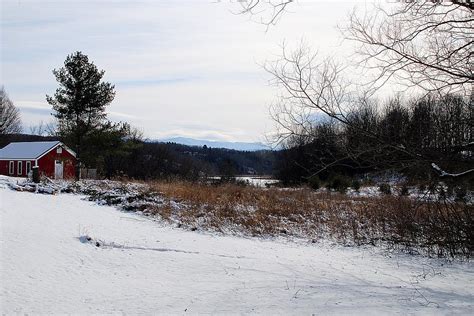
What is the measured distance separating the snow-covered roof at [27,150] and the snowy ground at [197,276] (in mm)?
33830

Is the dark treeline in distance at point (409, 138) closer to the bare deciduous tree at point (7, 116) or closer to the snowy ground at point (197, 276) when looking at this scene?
the snowy ground at point (197, 276)

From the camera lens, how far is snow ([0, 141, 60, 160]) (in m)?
41.7

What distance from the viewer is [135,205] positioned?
14.9 metres

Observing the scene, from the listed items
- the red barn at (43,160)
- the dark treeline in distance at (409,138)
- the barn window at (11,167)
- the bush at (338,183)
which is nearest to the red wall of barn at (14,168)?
the red barn at (43,160)

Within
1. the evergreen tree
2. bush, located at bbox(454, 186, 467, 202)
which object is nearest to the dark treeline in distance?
bush, located at bbox(454, 186, 467, 202)

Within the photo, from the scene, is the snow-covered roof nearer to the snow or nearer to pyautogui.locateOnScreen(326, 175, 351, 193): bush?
the snow

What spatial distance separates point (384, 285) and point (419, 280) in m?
1.02

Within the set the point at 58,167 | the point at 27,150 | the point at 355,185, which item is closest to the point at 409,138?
the point at 355,185

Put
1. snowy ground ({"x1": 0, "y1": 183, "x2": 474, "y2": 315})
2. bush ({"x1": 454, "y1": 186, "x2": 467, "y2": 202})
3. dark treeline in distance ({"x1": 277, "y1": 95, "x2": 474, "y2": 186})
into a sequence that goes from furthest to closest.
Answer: bush ({"x1": 454, "y1": 186, "x2": 467, "y2": 202}) < dark treeline in distance ({"x1": 277, "y1": 95, "x2": 474, "y2": 186}) < snowy ground ({"x1": 0, "y1": 183, "x2": 474, "y2": 315})

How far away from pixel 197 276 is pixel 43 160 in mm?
38703

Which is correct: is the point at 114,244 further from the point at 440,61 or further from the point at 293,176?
the point at 293,176

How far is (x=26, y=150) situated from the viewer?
43344 millimetres

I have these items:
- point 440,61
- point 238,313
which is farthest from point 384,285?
point 440,61

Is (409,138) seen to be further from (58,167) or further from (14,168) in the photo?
(14,168)
